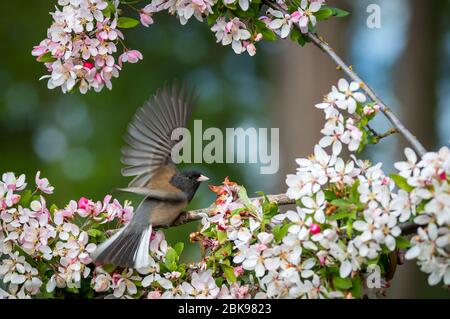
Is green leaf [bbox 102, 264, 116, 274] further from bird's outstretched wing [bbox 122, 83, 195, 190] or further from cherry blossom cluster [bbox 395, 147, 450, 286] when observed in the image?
cherry blossom cluster [bbox 395, 147, 450, 286]

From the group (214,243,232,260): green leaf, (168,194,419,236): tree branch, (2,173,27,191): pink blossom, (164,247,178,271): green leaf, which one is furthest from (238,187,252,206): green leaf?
(2,173,27,191): pink blossom

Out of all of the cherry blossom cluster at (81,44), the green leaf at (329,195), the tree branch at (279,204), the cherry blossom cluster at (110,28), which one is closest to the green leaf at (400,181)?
the tree branch at (279,204)

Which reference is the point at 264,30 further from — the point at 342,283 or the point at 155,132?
the point at 342,283

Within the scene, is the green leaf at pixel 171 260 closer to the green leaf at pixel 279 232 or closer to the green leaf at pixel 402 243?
the green leaf at pixel 279 232

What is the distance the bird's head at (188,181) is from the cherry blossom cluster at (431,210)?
1.47 m

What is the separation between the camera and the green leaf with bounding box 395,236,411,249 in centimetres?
221

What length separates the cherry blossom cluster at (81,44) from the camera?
9.02ft

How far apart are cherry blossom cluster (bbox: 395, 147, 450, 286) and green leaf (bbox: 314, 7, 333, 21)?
901 millimetres

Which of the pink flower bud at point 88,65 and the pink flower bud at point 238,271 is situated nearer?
the pink flower bud at point 238,271

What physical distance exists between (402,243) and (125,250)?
99cm

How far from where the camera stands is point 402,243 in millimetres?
2217

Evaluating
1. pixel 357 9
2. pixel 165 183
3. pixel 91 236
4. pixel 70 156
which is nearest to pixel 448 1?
pixel 357 9

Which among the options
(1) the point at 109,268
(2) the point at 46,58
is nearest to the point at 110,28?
(2) the point at 46,58
